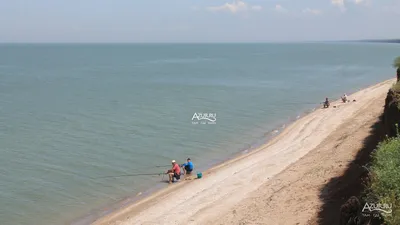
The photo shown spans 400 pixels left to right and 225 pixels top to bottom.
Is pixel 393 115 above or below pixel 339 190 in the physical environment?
above

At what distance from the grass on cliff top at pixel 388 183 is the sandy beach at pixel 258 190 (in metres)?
3.75

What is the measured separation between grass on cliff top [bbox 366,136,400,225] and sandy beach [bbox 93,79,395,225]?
375cm

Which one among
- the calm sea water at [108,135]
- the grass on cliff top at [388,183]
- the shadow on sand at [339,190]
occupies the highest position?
the calm sea water at [108,135]

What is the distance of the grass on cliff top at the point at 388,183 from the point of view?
311 inches

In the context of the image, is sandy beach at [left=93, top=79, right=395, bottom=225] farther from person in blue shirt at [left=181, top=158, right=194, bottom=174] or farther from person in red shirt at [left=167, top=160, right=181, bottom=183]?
person in blue shirt at [left=181, top=158, right=194, bottom=174]

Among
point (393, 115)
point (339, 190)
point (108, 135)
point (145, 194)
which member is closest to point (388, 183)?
point (339, 190)

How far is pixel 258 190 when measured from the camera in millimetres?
18344

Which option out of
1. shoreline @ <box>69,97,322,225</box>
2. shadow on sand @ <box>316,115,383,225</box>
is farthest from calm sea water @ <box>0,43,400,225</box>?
shadow on sand @ <box>316,115,383,225</box>

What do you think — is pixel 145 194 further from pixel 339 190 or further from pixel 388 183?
pixel 388 183

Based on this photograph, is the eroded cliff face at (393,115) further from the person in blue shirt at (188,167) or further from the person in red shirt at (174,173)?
the person in red shirt at (174,173)

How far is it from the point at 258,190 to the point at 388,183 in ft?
32.3

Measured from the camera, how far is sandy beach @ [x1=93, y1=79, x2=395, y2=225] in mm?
15242

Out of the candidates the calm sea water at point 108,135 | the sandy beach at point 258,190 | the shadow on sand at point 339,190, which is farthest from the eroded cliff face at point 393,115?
the calm sea water at point 108,135

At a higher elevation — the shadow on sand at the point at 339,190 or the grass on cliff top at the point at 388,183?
the grass on cliff top at the point at 388,183
